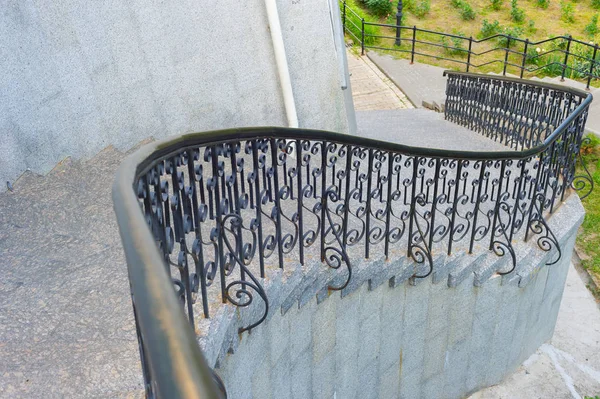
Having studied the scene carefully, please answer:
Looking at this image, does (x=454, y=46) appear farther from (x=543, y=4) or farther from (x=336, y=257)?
(x=336, y=257)

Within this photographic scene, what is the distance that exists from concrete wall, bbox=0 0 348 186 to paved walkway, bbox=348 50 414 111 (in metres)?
6.33

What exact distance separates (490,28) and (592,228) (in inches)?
395

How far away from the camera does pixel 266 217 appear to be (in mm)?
4477

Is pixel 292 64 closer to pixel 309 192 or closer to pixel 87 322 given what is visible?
pixel 309 192

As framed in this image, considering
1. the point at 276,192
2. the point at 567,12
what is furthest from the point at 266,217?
the point at 567,12

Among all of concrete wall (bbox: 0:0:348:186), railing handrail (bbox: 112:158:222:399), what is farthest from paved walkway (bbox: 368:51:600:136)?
railing handrail (bbox: 112:158:222:399)

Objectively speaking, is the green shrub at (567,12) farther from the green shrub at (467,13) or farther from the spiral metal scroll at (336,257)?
the spiral metal scroll at (336,257)

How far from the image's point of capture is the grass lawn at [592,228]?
8188mm

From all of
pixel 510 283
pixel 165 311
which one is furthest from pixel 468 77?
pixel 165 311

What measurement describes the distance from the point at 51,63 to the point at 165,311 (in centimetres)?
410

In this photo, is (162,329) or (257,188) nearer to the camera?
(162,329)

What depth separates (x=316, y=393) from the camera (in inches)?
173

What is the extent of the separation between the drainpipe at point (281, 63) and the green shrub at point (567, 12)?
580 inches

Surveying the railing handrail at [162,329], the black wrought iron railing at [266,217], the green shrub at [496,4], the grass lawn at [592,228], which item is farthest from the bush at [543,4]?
the railing handrail at [162,329]
